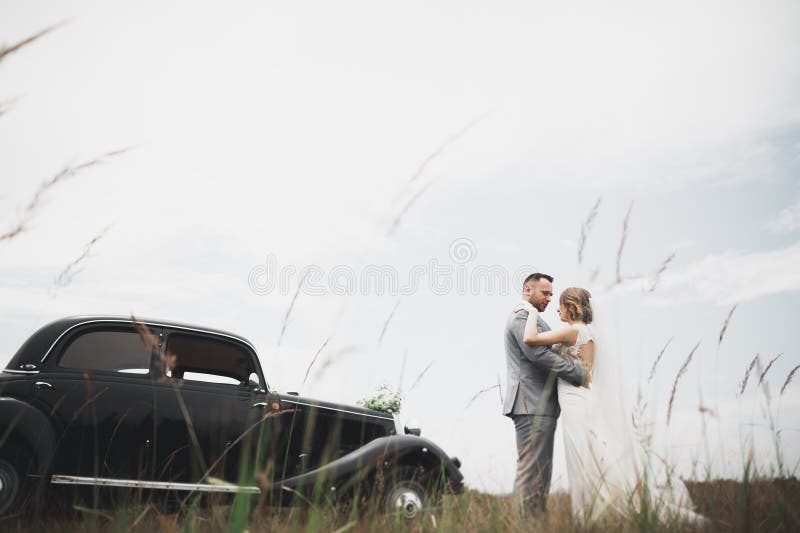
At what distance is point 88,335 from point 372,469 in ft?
8.94

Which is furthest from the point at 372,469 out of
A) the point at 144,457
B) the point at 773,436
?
the point at 773,436

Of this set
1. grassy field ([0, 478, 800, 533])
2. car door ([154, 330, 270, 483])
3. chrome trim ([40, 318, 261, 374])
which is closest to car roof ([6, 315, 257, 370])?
chrome trim ([40, 318, 261, 374])

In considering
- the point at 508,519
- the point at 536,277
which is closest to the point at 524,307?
the point at 536,277

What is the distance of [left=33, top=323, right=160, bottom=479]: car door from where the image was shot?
4457mm

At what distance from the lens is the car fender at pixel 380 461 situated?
15.2 feet

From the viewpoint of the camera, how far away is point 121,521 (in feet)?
8.08

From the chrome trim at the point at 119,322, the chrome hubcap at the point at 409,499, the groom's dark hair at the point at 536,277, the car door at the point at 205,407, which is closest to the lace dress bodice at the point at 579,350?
the groom's dark hair at the point at 536,277

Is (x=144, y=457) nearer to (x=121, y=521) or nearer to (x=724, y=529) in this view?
(x=121, y=521)

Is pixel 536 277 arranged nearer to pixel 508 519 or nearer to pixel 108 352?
pixel 508 519

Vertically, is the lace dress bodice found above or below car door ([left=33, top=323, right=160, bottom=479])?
above

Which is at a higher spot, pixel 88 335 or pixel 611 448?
pixel 88 335

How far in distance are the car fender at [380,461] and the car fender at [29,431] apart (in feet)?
5.71

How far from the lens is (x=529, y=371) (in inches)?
205

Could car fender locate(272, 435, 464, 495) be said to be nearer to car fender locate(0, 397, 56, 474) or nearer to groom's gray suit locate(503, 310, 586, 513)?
groom's gray suit locate(503, 310, 586, 513)
